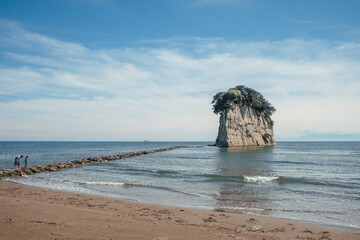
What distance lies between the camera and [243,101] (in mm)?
87938

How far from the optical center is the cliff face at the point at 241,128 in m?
82.8

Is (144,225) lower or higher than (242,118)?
lower

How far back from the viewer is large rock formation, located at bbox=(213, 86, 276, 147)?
83062mm

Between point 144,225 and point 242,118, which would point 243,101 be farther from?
point 144,225

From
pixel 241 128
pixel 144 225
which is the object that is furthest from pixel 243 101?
pixel 144 225

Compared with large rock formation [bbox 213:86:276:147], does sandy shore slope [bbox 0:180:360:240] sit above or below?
below

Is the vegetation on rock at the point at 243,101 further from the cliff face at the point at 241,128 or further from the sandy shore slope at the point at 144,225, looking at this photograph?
the sandy shore slope at the point at 144,225

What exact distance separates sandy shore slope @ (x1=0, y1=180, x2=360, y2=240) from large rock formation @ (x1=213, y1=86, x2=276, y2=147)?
236 ft

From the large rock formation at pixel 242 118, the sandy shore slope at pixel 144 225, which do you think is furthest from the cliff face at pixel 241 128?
the sandy shore slope at pixel 144 225

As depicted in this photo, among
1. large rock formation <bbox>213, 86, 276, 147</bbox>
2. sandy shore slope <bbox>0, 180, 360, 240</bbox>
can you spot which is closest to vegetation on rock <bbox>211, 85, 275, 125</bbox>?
large rock formation <bbox>213, 86, 276, 147</bbox>

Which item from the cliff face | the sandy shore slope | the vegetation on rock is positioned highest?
the vegetation on rock

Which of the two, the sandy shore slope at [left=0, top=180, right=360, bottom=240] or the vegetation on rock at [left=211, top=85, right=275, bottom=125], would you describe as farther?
the vegetation on rock at [left=211, top=85, right=275, bottom=125]

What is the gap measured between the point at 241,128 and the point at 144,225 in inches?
3162

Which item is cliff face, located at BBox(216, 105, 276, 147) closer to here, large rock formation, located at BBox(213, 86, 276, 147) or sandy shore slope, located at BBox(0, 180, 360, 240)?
large rock formation, located at BBox(213, 86, 276, 147)
